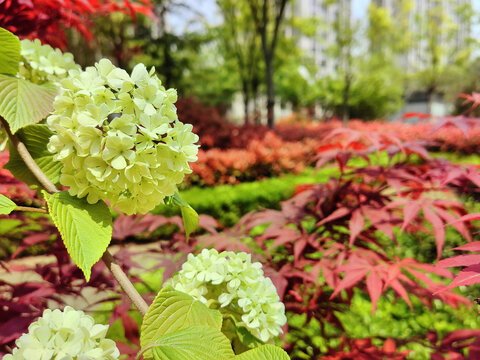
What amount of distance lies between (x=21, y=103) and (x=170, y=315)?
1.58ft

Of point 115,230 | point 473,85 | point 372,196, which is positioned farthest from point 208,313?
point 473,85

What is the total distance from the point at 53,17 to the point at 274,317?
126 centimetres

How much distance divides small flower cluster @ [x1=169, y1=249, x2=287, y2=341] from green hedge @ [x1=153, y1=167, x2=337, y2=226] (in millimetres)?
3799

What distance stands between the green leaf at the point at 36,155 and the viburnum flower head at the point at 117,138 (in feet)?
0.30

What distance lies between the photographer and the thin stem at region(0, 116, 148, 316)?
63 cm

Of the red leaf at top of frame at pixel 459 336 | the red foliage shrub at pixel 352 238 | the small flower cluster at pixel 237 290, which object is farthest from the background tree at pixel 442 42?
the small flower cluster at pixel 237 290

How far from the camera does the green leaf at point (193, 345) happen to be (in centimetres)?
51

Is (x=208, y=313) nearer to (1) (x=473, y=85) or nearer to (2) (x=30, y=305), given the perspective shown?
(2) (x=30, y=305)

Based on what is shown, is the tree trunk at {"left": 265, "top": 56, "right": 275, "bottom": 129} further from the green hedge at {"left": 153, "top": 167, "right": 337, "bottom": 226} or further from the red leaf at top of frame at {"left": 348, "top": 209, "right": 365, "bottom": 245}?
the red leaf at top of frame at {"left": 348, "top": 209, "right": 365, "bottom": 245}

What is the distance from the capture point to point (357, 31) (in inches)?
639

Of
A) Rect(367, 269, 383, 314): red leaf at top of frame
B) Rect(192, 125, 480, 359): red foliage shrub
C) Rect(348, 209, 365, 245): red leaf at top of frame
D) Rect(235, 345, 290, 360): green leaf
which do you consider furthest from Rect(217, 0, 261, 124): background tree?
Rect(235, 345, 290, 360): green leaf

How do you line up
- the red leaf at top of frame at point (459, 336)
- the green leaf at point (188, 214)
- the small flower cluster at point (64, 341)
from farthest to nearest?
the red leaf at top of frame at point (459, 336) < the green leaf at point (188, 214) < the small flower cluster at point (64, 341)

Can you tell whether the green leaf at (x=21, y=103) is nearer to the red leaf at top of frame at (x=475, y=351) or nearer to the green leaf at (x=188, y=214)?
the green leaf at (x=188, y=214)

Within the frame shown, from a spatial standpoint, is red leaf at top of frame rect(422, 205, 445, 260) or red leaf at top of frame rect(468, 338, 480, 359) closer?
red leaf at top of frame rect(468, 338, 480, 359)
